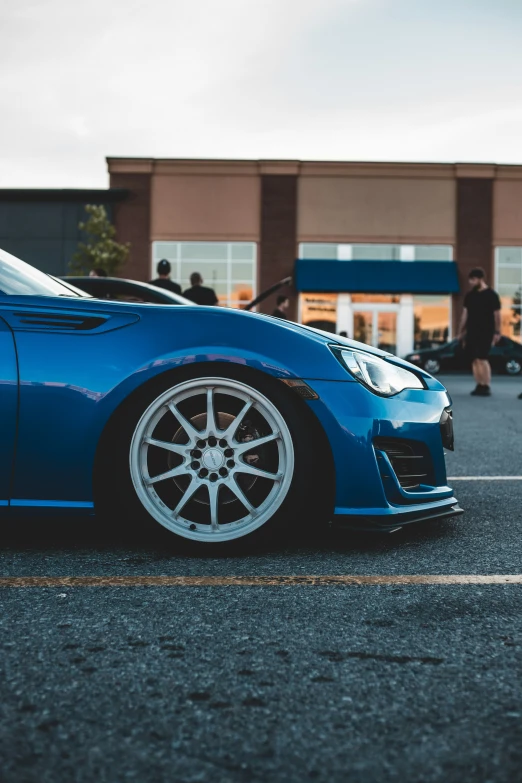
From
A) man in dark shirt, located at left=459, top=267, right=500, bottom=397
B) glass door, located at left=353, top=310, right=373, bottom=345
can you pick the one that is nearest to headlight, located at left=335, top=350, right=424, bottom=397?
man in dark shirt, located at left=459, top=267, right=500, bottom=397

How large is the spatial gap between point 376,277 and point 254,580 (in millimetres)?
32149

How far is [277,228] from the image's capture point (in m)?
34.8

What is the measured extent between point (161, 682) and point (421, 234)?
113 ft

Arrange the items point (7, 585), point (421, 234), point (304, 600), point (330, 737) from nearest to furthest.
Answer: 1. point (330, 737)
2. point (304, 600)
3. point (7, 585)
4. point (421, 234)

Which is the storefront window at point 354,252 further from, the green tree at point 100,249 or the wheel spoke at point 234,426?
the wheel spoke at point 234,426

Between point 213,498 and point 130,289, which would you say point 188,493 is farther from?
point 130,289

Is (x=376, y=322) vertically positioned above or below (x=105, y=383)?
above

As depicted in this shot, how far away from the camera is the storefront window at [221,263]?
Result: 3519 centimetres

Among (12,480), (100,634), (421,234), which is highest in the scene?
(421,234)

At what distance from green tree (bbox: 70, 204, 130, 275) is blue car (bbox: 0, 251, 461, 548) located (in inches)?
1113

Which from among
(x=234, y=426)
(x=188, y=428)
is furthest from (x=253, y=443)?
(x=188, y=428)

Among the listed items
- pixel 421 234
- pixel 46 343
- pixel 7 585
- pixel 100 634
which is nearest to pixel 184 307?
pixel 46 343

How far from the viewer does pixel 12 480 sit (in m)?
3.24

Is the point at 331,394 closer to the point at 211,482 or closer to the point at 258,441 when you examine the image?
the point at 258,441
